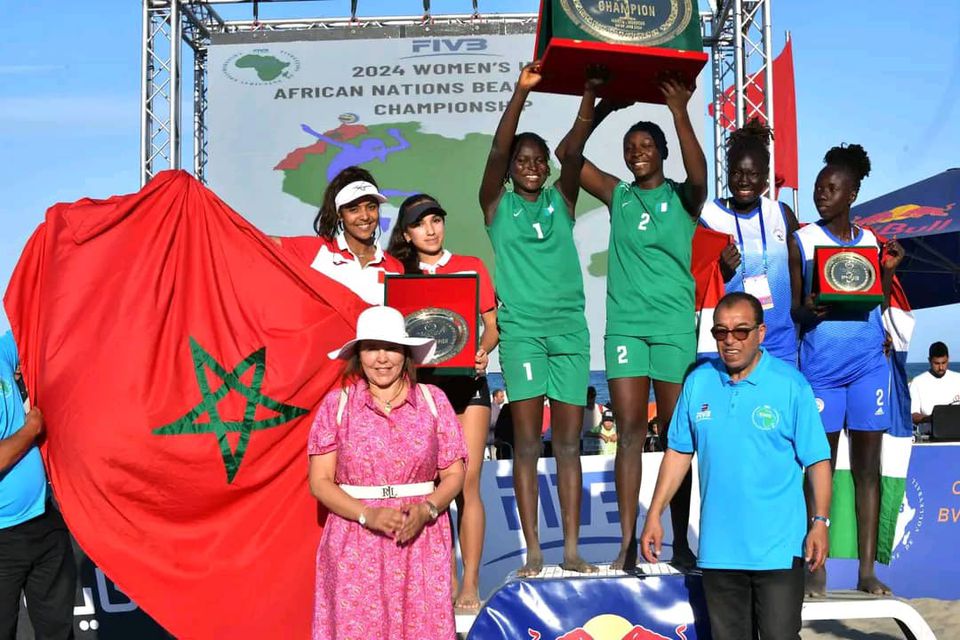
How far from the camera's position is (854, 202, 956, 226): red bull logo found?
1073 cm

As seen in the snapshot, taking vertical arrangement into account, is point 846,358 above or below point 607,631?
above

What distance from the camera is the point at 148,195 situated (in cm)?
491

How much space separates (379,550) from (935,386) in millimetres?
8368

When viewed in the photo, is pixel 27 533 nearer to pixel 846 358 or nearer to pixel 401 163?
pixel 846 358

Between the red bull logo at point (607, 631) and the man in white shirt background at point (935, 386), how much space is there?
6865 mm

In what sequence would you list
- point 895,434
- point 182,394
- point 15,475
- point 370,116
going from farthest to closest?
point 370,116
point 895,434
point 182,394
point 15,475

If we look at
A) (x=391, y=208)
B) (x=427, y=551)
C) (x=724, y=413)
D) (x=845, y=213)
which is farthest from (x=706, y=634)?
(x=391, y=208)

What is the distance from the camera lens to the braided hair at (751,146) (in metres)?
5.11

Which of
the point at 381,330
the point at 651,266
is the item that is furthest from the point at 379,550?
the point at 651,266

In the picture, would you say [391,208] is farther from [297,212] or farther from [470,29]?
[470,29]

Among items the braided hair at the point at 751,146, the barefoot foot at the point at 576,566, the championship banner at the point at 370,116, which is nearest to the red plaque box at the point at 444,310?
the barefoot foot at the point at 576,566

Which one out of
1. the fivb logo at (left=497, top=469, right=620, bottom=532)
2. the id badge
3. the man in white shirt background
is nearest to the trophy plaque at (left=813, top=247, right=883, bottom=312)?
the id badge

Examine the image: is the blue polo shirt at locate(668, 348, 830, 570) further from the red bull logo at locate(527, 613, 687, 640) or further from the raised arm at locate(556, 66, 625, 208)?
the raised arm at locate(556, 66, 625, 208)

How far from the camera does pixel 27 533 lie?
4477 mm
